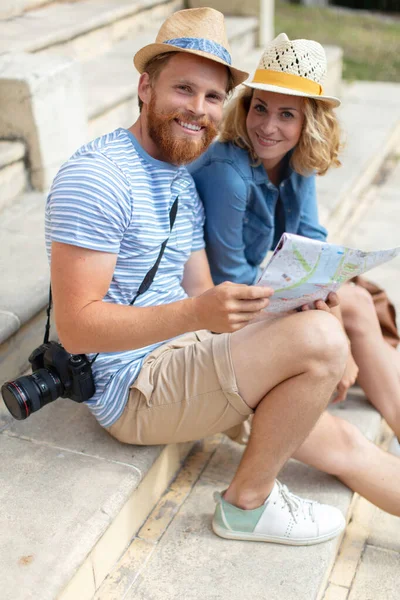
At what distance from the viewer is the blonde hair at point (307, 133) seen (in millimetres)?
2572

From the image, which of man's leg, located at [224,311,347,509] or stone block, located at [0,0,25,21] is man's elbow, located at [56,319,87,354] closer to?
man's leg, located at [224,311,347,509]

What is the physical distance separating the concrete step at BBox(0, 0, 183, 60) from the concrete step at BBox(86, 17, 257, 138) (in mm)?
87

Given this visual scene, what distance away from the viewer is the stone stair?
1950 millimetres

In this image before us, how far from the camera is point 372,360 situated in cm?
281

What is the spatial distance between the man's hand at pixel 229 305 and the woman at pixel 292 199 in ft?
2.18

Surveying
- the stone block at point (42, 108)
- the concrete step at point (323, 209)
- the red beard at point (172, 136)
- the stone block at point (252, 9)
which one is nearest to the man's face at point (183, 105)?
the red beard at point (172, 136)

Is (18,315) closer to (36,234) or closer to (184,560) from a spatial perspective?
(36,234)

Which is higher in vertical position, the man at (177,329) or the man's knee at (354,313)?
the man at (177,329)

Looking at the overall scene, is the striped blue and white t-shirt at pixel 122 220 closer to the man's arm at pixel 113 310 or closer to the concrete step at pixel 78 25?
the man's arm at pixel 113 310

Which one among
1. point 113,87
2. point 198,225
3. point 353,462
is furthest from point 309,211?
point 113,87

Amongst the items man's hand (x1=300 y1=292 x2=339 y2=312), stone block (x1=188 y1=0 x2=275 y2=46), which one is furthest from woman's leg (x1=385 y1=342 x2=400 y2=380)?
stone block (x1=188 y1=0 x2=275 y2=46)

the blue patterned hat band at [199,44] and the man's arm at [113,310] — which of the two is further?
the blue patterned hat band at [199,44]

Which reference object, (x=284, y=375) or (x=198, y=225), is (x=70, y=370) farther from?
(x=198, y=225)

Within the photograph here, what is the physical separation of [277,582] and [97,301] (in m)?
0.94
